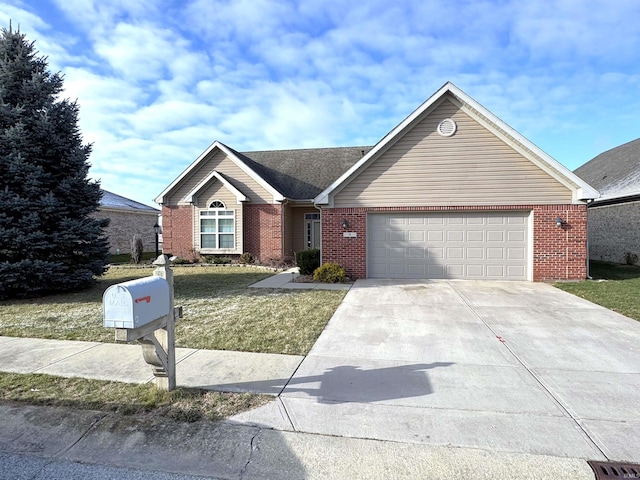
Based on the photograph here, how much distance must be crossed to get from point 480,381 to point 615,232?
17601 mm

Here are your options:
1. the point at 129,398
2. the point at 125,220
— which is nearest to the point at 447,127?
the point at 129,398

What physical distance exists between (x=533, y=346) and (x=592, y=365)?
0.77 meters

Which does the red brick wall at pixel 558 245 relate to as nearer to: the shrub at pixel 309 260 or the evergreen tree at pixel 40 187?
the shrub at pixel 309 260

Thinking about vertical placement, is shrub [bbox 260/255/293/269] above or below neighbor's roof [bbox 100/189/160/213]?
below

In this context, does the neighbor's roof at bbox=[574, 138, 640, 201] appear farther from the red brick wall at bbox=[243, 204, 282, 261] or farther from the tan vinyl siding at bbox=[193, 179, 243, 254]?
the tan vinyl siding at bbox=[193, 179, 243, 254]

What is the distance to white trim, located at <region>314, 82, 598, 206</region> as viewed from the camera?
10.4m

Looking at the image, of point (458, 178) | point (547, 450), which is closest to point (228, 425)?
point (547, 450)

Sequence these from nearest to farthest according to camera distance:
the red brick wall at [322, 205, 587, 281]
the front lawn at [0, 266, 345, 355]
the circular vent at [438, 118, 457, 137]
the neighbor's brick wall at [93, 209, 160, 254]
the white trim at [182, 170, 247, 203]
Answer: the front lawn at [0, 266, 345, 355], the red brick wall at [322, 205, 587, 281], the circular vent at [438, 118, 457, 137], the white trim at [182, 170, 247, 203], the neighbor's brick wall at [93, 209, 160, 254]

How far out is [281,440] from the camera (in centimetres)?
289

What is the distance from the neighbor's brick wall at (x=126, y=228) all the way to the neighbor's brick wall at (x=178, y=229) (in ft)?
22.0

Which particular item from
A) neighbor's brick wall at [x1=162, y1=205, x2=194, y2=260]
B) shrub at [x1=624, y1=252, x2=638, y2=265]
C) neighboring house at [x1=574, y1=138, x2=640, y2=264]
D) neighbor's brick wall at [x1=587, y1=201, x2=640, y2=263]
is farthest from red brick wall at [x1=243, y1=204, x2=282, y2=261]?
neighbor's brick wall at [x1=587, y1=201, x2=640, y2=263]

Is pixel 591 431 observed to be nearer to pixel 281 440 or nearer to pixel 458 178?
pixel 281 440

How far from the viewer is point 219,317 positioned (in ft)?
22.3

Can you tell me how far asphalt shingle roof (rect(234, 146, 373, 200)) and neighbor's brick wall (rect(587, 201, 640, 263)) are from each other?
12190mm
